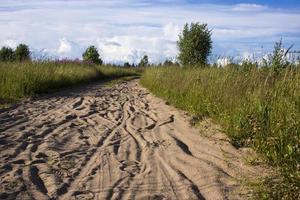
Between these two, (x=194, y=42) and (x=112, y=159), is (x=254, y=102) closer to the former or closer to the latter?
(x=112, y=159)

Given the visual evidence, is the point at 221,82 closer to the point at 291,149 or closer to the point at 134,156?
the point at 134,156

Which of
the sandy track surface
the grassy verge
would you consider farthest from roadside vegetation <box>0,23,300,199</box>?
the sandy track surface

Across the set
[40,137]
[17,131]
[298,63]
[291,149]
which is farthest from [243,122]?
[17,131]

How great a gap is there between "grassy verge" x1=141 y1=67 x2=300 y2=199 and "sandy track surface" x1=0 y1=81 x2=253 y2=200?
36 cm

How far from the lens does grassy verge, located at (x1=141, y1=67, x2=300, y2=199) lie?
5.28m

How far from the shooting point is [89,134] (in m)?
8.55

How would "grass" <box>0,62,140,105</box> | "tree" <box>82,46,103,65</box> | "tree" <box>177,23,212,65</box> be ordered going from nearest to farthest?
"grass" <box>0,62,140,105</box>
"tree" <box>177,23,212,65</box>
"tree" <box>82,46,103,65</box>

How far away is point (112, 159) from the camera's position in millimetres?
6680

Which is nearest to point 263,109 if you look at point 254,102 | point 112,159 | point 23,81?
point 254,102

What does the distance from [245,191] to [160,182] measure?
1.00 meters

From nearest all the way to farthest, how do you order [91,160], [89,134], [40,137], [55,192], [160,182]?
[55,192] < [160,182] < [91,160] < [40,137] < [89,134]

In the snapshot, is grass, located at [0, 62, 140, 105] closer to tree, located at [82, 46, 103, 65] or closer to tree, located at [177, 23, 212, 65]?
tree, located at [177, 23, 212, 65]

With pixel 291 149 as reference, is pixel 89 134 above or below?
below

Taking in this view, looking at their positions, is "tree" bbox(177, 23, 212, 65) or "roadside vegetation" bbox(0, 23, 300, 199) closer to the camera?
"roadside vegetation" bbox(0, 23, 300, 199)
